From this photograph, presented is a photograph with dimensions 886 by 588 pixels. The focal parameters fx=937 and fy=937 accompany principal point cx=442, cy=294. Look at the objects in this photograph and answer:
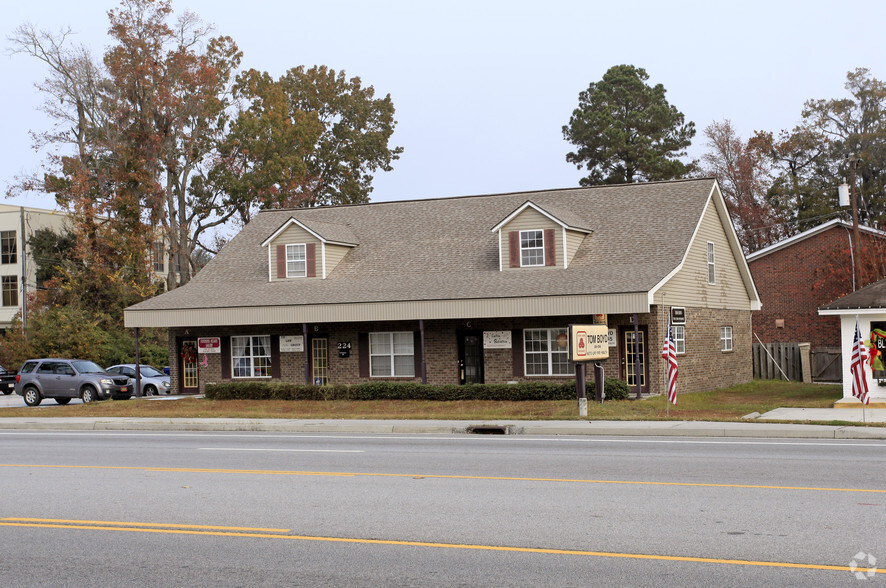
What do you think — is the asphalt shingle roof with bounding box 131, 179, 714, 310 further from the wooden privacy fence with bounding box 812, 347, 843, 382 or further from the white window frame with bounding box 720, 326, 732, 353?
the wooden privacy fence with bounding box 812, 347, 843, 382

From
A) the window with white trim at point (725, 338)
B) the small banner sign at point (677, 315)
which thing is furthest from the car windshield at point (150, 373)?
the window with white trim at point (725, 338)

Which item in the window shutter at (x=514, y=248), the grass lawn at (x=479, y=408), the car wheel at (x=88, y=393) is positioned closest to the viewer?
the grass lawn at (x=479, y=408)

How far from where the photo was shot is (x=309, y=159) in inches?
2323

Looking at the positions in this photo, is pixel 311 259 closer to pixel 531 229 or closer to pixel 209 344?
pixel 209 344

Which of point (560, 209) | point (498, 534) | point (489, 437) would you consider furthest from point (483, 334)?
point (498, 534)

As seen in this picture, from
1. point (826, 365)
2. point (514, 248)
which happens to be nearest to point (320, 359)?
point (514, 248)

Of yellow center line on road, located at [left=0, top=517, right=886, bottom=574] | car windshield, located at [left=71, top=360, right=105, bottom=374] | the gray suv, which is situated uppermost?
car windshield, located at [left=71, top=360, right=105, bottom=374]

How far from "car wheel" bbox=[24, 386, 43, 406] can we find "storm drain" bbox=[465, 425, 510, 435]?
766 inches

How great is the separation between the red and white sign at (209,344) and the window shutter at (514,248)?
35.3 ft

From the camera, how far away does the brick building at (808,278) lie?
1501 inches

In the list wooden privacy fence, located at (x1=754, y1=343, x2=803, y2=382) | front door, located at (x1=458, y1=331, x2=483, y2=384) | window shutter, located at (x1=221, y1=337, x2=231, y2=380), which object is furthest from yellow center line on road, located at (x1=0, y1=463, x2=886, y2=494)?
wooden privacy fence, located at (x1=754, y1=343, x2=803, y2=382)

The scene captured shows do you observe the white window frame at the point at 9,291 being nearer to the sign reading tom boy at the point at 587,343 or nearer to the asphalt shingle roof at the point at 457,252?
the asphalt shingle roof at the point at 457,252

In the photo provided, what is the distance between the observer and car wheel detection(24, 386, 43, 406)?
33125 mm

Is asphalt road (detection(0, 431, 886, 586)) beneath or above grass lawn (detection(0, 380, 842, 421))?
above
